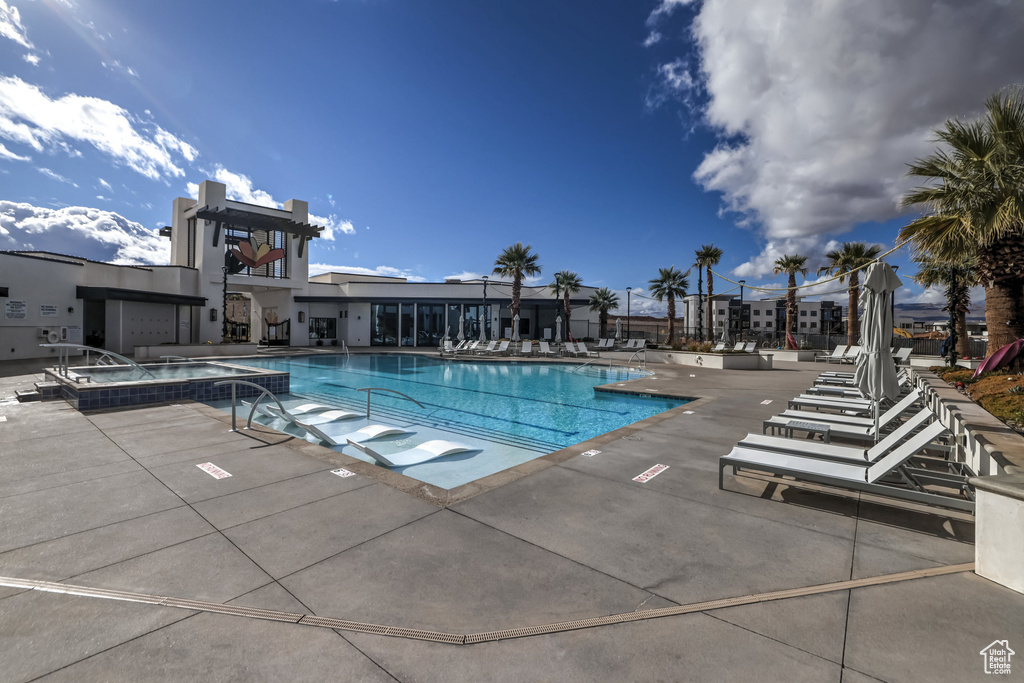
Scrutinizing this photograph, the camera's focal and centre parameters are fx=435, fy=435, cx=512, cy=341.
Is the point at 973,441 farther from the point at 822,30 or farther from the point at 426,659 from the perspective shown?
the point at 822,30

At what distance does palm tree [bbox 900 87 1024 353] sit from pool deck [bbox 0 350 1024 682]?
266 inches

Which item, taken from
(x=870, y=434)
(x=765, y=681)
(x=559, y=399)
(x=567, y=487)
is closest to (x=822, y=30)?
(x=870, y=434)

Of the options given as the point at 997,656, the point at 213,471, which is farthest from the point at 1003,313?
the point at 213,471

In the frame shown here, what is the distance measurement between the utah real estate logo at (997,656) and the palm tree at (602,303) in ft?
→ 124

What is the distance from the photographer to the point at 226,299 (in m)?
29.1

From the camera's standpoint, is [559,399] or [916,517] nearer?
[916,517]

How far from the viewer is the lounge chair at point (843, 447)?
4156 millimetres

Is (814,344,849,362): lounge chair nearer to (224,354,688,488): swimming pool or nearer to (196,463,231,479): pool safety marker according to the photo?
(224,354,688,488): swimming pool

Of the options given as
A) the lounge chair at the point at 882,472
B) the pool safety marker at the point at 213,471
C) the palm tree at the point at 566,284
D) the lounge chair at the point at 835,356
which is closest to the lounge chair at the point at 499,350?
the palm tree at the point at 566,284

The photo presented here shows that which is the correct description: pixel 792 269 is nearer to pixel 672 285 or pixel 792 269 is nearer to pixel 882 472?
pixel 672 285

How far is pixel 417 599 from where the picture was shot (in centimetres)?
243

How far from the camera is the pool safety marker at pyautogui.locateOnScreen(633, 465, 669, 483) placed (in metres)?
4.51

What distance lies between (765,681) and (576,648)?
2.60 ft

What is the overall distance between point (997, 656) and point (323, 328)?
34.5 m
